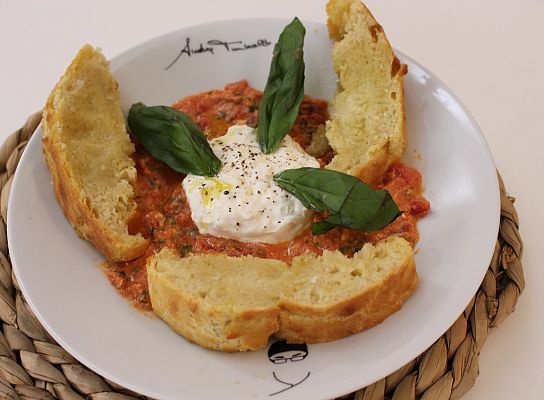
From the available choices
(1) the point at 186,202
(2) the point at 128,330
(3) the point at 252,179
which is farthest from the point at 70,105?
(2) the point at 128,330

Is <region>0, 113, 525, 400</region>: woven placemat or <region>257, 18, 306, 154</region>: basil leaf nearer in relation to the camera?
<region>0, 113, 525, 400</region>: woven placemat

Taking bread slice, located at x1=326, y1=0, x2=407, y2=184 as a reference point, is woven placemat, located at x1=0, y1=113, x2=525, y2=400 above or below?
below

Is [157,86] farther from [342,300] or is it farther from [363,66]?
[342,300]

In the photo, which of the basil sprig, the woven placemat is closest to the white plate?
the woven placemat
